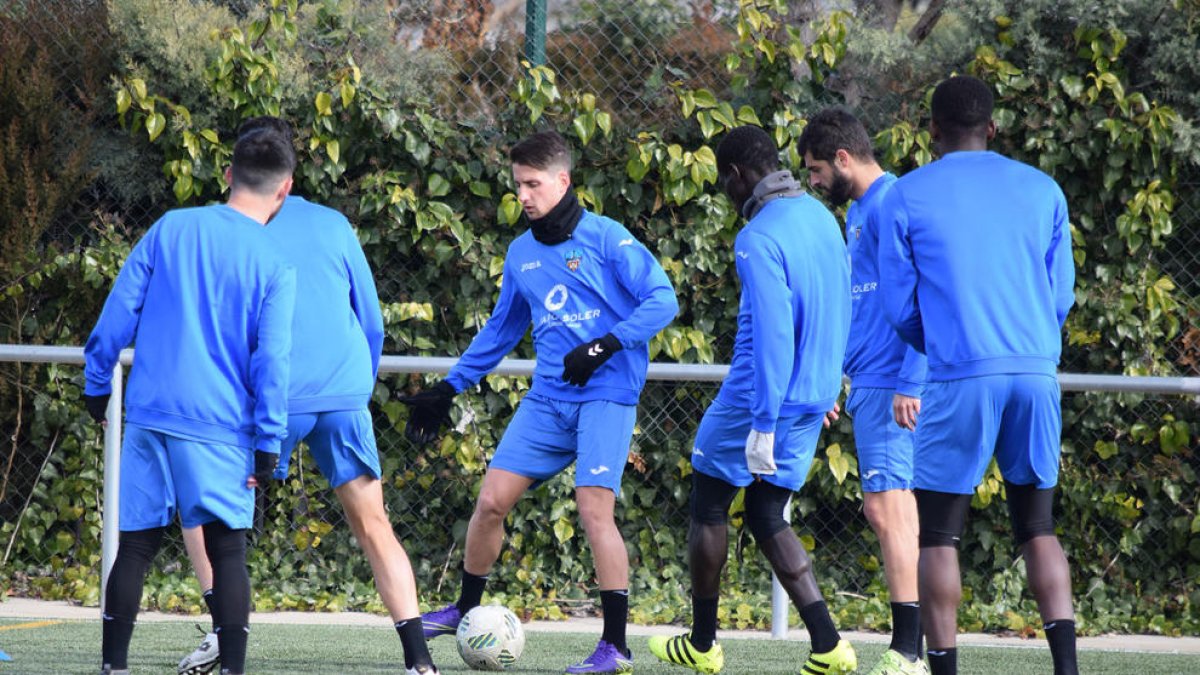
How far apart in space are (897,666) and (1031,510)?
0.86m

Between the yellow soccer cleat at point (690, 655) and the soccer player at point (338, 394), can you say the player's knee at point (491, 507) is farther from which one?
the yellow soccer cleat at point (690, 655)

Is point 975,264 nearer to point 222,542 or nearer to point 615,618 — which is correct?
point 615,618

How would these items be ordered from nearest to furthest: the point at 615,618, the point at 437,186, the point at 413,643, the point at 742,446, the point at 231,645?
Result: the point at 231,645 → the point at 413,643 → the point at 742,446 → the point at 615,618 → the point at 437,186

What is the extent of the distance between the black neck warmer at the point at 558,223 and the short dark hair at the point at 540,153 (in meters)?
0.14

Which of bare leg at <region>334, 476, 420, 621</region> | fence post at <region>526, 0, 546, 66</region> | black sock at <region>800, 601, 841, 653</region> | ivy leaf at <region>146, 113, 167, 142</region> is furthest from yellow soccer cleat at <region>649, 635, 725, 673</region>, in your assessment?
ivy leaf at <region>146, 113, 167, 142</region>

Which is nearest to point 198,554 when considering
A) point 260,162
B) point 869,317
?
point 260,162

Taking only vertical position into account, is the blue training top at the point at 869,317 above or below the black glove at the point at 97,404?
above

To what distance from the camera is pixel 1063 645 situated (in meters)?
4.09

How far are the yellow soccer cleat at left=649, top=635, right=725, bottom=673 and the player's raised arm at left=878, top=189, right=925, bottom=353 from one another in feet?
4.96

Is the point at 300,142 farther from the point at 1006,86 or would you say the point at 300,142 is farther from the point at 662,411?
the point at 1006,86

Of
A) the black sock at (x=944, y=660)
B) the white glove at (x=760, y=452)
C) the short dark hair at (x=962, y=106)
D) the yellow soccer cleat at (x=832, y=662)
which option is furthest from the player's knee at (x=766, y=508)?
the short dark hair at (x=962, y=106)

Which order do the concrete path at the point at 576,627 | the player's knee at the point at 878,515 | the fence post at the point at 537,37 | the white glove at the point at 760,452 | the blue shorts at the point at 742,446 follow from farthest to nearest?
the fence post at the point at 537,37 → the concrete path at the point at 576,627 → the player's knee at the point at 878,515 → the blue shorts at the point at 742,446 → the white glove at the point at 760,452

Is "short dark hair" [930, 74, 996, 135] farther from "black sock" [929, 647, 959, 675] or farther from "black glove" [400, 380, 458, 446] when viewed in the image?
"black glove" [400, 380, 458, 446]

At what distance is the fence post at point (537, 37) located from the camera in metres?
8.00
